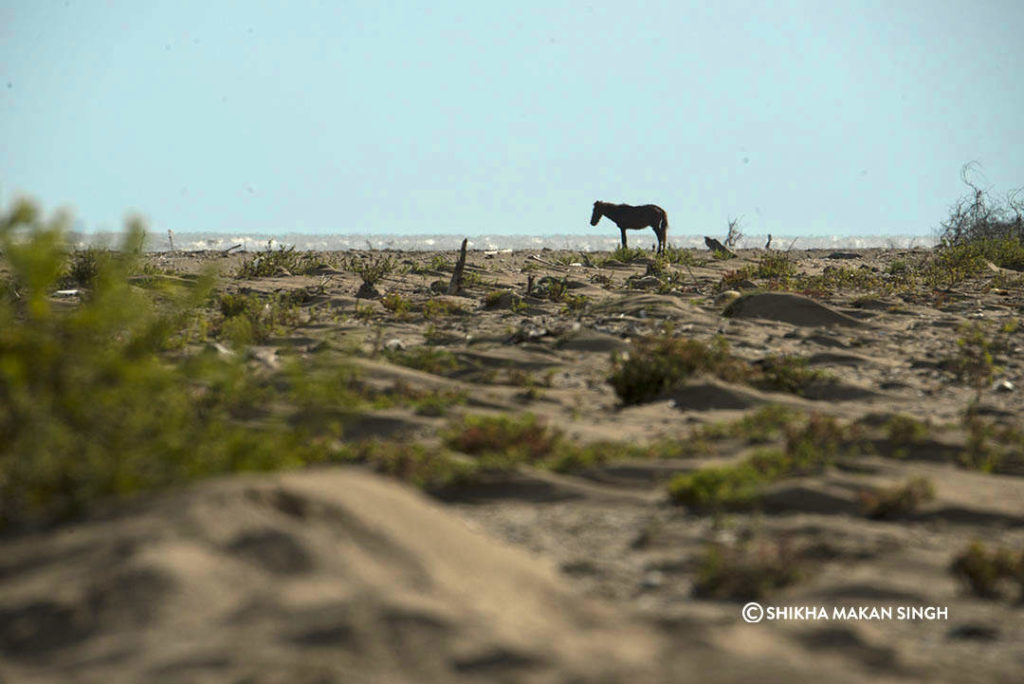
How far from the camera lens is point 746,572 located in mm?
3260

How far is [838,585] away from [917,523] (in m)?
0.83

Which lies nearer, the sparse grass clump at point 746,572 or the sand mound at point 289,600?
the sand mound at point 289,600

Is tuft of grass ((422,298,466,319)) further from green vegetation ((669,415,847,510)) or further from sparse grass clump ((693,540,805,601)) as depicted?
sparse grass clump ((693,540,805,601))

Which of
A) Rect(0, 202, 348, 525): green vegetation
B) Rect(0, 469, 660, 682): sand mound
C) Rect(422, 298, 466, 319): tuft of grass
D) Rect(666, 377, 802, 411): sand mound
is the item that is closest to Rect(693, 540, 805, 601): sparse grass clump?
Rect(0, 469, 660, 682): sand mound

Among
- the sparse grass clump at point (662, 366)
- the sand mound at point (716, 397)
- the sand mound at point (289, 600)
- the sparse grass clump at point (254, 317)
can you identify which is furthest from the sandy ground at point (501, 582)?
the sparse grass clump at point (254, 317)

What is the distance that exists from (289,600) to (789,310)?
738 centimetres

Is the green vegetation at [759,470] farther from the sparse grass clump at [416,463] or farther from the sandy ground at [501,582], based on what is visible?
the sparse grass clump at [416,463]

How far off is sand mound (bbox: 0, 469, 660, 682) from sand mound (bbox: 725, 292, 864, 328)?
6437 mm

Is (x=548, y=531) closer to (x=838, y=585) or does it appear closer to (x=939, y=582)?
(x=838, y=585)

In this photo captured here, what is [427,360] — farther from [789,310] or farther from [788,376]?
[789,310]

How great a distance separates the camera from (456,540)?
3131 mm

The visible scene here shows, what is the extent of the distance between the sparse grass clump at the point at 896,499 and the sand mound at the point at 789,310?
16.2 ft

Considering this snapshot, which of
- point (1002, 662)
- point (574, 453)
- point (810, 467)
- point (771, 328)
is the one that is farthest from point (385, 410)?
Answer: point (771, 328)

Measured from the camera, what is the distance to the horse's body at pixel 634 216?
2297cm
